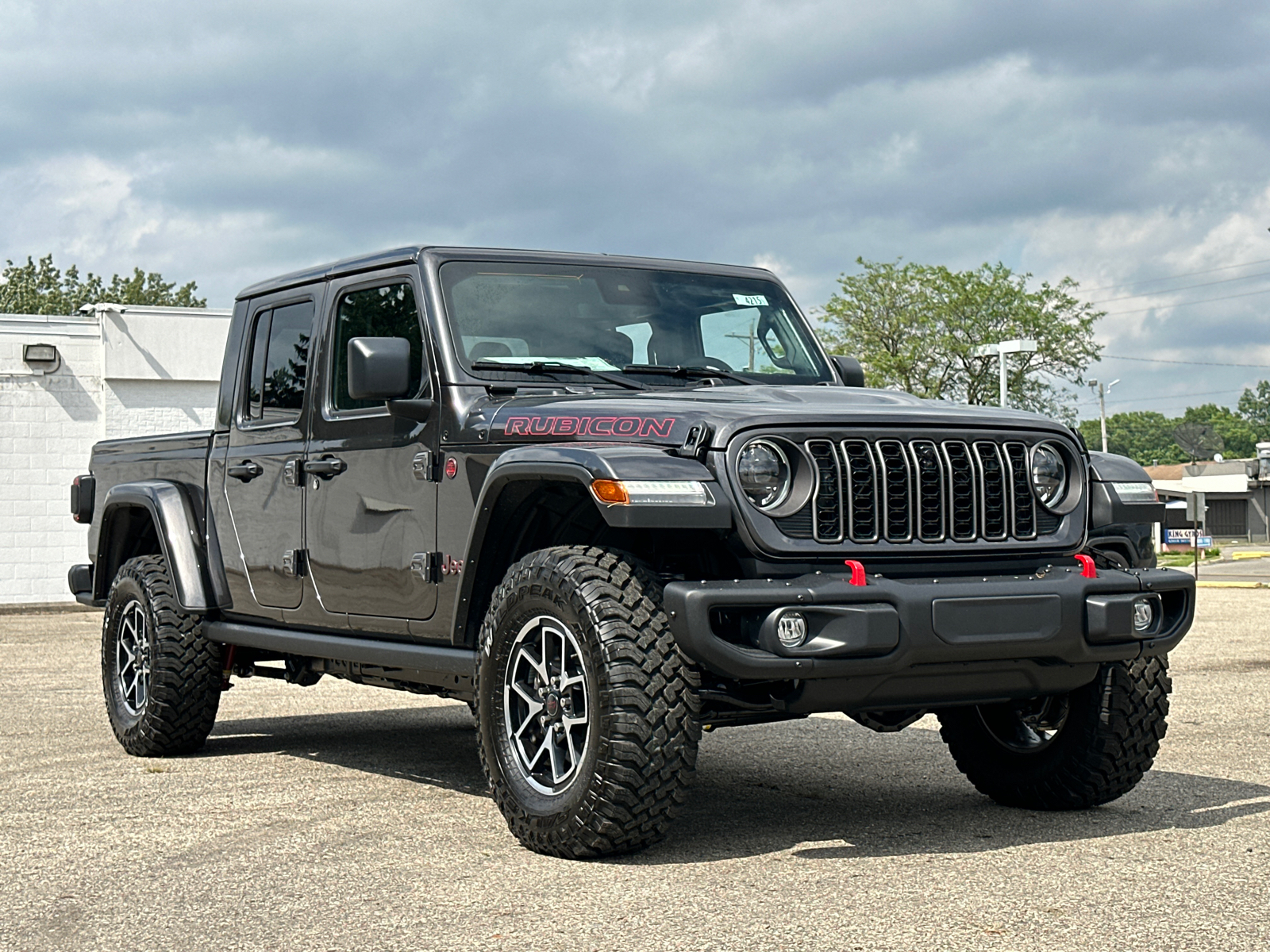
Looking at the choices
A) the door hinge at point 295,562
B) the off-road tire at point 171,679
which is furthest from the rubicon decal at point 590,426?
the off-road tire at point 171,679

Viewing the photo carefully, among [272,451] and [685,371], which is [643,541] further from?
[272,451]

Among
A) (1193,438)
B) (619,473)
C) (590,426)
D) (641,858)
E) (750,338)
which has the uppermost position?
(750,338)

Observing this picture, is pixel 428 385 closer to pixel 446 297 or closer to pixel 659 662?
pixel 446 297

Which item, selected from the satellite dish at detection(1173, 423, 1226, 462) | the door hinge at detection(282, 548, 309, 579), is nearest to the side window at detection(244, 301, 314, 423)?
the door hinge at detection(282, 548, 309, 579)

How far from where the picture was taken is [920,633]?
16.2 ft

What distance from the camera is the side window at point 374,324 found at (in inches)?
253

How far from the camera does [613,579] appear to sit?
5086mm

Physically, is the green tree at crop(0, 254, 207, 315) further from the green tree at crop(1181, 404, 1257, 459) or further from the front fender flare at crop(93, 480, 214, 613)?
the green tree at crop(1181, 404, 1257, 459)

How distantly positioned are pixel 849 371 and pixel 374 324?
2130 mm

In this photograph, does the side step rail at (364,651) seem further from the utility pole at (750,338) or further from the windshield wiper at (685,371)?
the utility pole at (750,338)

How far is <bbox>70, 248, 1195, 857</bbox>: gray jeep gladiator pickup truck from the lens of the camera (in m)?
4.97

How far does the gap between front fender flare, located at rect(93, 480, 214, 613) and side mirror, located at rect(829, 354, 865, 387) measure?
10.5 feet

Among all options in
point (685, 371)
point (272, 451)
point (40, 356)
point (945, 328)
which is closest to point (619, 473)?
point (685, 371)

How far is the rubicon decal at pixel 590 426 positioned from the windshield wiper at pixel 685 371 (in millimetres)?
793
